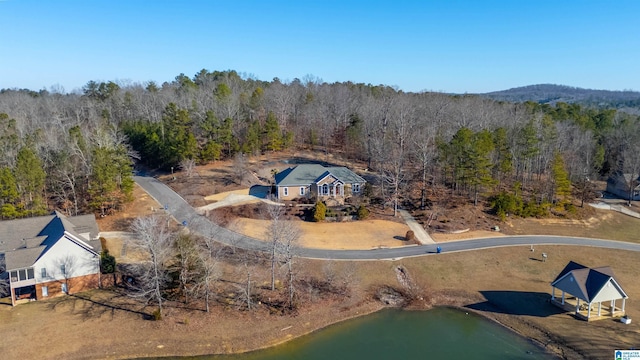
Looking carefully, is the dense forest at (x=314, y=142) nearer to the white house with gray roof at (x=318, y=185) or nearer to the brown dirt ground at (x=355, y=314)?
the white house with gray roof at (x=318, y=185)

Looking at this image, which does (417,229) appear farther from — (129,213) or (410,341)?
(129,213)

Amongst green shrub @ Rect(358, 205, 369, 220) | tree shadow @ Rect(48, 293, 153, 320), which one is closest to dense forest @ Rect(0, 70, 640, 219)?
green shrub @ Rect(358, 205, 369, 220)

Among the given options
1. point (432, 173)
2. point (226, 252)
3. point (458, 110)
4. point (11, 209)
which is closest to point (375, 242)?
point (226, 252)

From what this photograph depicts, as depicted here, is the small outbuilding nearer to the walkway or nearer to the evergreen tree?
the walkway

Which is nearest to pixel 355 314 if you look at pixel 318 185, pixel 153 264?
pixel 153 264

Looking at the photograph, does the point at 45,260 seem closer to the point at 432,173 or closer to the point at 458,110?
the point at 432,173
